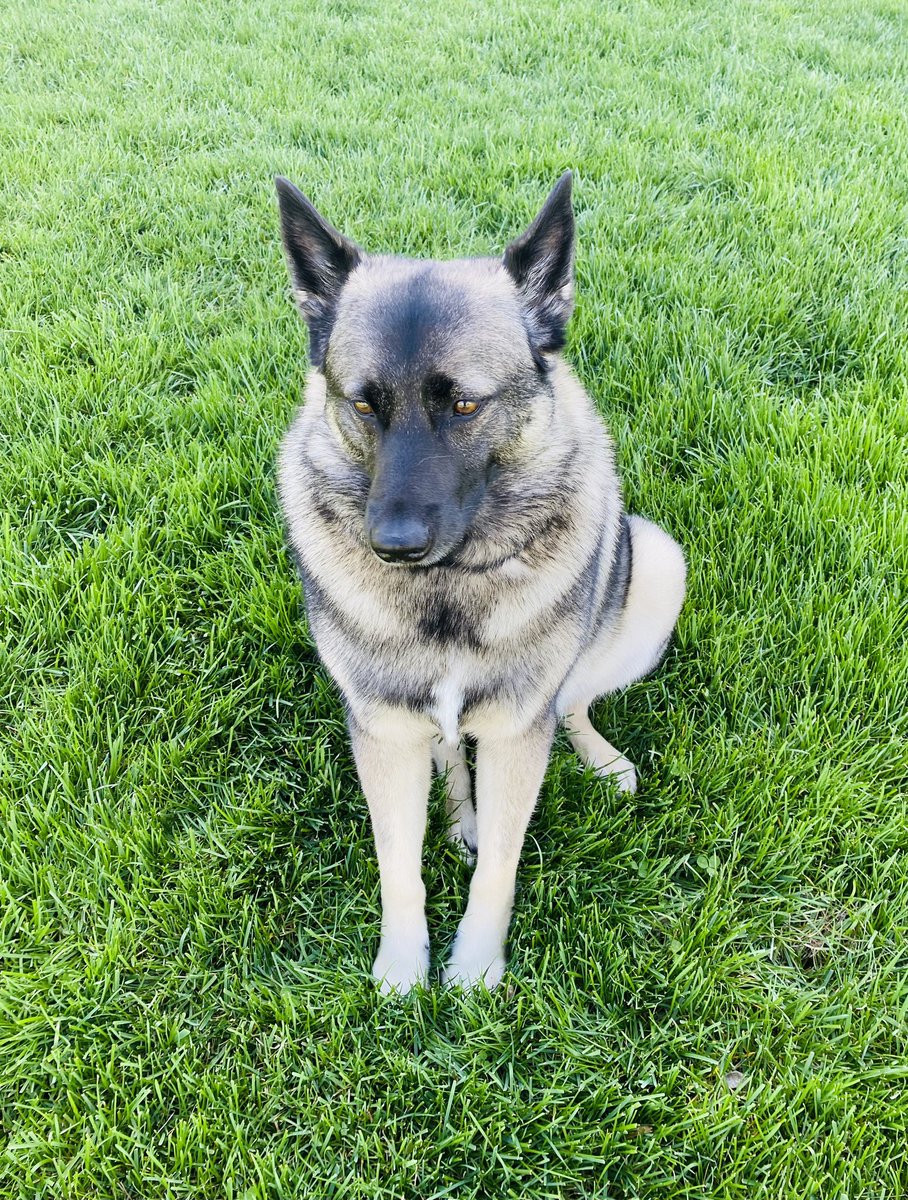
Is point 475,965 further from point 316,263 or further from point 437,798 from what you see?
point 316,263

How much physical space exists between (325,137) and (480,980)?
4828mm

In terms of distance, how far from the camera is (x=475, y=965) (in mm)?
1949

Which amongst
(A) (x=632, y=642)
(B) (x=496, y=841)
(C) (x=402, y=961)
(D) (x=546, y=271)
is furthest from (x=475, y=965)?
(D) (x=546, y=271)

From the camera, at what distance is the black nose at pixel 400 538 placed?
5.28 feet

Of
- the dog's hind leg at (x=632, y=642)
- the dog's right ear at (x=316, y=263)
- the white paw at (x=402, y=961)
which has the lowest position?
the white paw at (x=402, y=961)

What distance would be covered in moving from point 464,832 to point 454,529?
100cm

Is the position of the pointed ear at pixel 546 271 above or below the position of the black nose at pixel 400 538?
above

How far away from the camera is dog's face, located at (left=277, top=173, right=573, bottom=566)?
1699mm

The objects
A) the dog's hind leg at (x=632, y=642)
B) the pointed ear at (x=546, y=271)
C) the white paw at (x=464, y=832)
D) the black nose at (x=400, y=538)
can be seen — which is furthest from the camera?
the dog's hind leg at (x=632, y=642)

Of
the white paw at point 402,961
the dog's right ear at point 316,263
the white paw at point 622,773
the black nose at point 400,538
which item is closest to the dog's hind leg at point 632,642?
the white paw at point 622,773

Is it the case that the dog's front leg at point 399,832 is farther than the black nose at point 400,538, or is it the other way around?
the dog's front leg at point 399,832

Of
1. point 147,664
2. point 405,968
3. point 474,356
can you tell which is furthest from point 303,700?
point 474,356

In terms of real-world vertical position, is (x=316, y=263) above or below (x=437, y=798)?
above

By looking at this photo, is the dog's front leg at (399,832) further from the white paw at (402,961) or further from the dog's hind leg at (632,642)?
the dog's hind leg at (632,642)
